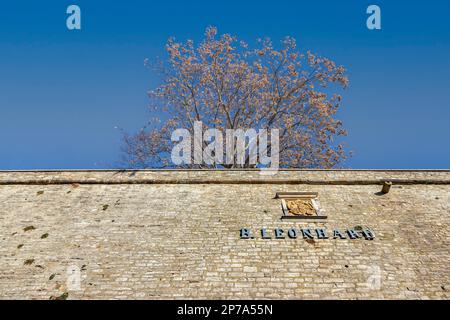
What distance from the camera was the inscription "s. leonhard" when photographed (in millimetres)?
10156

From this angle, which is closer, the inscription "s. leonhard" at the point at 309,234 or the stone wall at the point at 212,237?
the stone wall at the point at 212,237

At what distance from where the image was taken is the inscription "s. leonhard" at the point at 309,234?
10.2 m

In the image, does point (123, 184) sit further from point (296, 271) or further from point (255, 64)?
point (255, 64)

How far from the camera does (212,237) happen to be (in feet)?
33.5

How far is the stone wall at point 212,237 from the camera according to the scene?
8719 mm

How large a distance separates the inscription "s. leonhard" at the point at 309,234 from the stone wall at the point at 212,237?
171mm

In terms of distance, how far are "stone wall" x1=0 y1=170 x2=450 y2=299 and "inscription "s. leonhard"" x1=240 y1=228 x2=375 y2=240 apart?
0.17m

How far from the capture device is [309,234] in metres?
10.2

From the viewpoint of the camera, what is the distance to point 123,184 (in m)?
12.6

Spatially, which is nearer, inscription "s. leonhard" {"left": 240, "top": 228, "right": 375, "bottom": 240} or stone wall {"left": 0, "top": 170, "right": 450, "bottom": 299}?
stone wall {"left": 0, "top": 170, "right": 450, "bottom": 299}

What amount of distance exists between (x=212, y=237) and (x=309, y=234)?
101 inches
